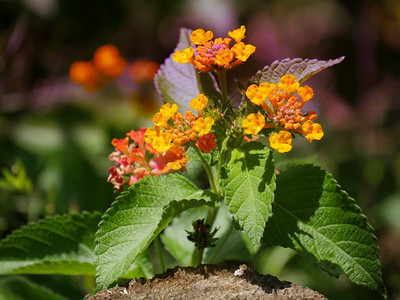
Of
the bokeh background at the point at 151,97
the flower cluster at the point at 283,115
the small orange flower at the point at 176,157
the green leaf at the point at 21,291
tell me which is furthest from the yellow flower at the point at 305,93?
the green leaf at the point at 21,291

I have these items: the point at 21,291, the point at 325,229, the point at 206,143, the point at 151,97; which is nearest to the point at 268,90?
the point at 206,143

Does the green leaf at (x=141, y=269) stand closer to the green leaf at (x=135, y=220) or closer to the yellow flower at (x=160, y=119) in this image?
the green leaf at (x=135, y=220)

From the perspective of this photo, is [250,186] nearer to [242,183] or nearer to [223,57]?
[242,183]

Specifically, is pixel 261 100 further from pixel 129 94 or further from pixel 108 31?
pixel 108 31

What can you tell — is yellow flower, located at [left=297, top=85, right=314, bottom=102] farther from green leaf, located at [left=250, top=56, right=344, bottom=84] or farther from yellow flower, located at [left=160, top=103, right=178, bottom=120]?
yellow flower, located at [left=160, top=103, right=178, bottom=120]

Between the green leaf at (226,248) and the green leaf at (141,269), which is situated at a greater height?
the green leaf at (141,269)

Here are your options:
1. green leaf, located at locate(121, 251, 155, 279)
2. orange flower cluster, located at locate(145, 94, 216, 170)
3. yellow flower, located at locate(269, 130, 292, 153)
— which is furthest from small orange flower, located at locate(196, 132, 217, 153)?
green leaf, located at locate(121, 251, 155, 279)

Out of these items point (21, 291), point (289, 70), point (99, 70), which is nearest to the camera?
point (289, 70)
